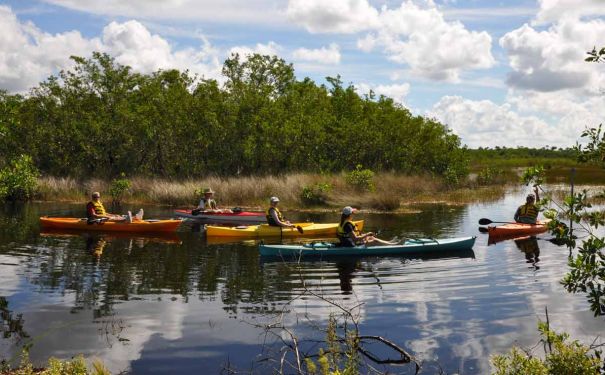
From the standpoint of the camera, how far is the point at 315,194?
99.2 feet

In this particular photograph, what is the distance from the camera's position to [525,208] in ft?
68.3

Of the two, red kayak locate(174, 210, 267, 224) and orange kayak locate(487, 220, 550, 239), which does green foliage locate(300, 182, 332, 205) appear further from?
orange kayak locate(487, 220, 550, 239)

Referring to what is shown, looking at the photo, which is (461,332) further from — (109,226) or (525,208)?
(109,226)

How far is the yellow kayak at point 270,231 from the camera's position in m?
19.9

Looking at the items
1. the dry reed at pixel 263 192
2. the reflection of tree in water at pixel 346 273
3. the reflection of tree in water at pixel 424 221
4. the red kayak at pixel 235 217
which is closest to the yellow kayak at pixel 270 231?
the reflection of tree in water at pixel 424 221

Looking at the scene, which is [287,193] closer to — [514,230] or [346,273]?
[514,230]

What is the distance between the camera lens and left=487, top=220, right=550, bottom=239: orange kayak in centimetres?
1986

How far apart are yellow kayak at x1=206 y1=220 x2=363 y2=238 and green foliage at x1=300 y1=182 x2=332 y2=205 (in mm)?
9604

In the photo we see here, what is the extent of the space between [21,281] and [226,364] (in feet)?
23.9

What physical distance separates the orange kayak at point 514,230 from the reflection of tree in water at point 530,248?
28 cm

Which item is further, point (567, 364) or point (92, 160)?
point (92, 160)

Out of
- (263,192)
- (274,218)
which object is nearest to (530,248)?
(274,218)

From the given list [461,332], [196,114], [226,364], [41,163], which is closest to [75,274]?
[226,364]

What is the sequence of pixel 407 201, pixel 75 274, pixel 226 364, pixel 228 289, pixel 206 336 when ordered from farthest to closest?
pixel 407 201 < pixel 75 274 < pixel 228 289 < pixel 206 336 < pixel 226 364
